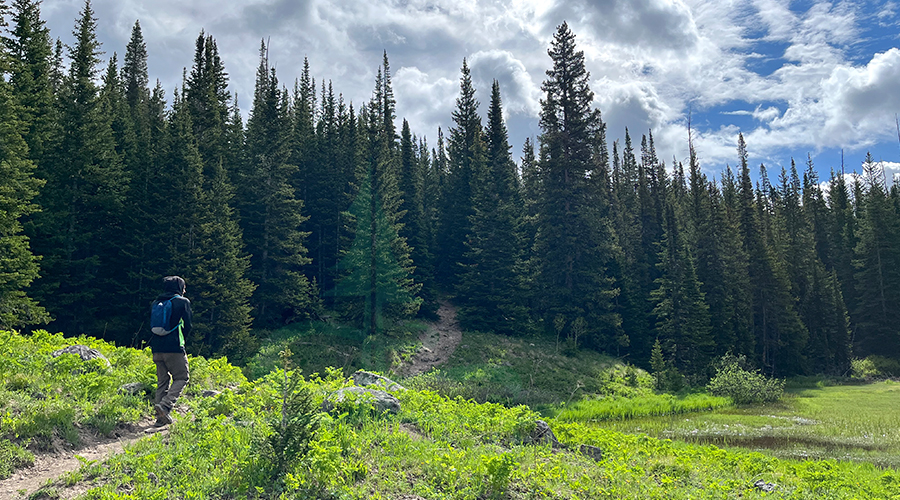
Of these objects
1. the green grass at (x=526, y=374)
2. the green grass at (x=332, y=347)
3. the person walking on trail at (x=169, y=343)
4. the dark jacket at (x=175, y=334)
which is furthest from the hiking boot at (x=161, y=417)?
the green grass at (x=332, y=347)

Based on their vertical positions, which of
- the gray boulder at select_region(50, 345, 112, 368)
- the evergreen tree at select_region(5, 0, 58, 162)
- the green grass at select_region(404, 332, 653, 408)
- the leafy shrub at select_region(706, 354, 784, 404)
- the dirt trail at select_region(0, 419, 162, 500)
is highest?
the evergreen tree at select_region(5, 0, 58, 162)

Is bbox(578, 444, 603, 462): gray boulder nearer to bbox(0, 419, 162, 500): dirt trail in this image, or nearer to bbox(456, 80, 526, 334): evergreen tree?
bbox(0, 419, 162, 500): dirt trail

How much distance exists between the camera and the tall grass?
21.3m

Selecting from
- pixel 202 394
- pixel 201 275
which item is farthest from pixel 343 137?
pixel 202 394

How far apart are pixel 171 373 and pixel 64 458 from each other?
194 centimetres

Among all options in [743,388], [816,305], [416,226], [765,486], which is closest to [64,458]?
[765,486]

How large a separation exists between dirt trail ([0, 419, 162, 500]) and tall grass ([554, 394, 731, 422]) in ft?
52.0

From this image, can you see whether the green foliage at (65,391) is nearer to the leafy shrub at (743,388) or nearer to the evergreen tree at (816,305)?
the leafy shrub at (743,388)

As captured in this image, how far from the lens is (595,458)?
9250mm

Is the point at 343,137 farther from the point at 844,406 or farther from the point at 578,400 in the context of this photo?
the point at 844,406

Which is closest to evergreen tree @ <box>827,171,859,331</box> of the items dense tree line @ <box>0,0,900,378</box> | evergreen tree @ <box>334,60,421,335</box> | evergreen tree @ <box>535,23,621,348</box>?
dense tree line @ <box>0,0,900,378</box>

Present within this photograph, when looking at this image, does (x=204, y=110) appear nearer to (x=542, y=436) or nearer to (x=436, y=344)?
(x=436, y=344)

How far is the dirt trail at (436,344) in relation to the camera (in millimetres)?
28453

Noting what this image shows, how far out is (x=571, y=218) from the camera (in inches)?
1559
